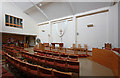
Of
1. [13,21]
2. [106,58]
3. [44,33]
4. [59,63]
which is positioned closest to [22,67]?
[59,63]

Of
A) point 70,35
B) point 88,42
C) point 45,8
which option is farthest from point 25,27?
point 88,42

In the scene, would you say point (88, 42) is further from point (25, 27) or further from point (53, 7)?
point (25, 27)

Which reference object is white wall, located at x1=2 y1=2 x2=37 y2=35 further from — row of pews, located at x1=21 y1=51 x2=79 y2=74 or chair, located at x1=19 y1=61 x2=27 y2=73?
chair, located at x1=19 y1=61 x2=27 y2=73

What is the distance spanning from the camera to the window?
7.73 m

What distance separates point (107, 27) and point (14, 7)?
36.8 feet

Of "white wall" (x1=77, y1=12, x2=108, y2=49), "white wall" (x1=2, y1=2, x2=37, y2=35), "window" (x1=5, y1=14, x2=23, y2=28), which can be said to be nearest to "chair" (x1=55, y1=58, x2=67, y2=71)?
"white wall" (x1=77, y1=12, x2=108, y2=49)

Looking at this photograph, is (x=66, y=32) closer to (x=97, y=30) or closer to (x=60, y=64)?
(x=97, y=30)

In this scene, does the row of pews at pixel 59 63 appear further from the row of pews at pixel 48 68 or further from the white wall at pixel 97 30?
the white wall at pixel 97 30

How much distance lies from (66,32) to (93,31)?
3174 millimetres

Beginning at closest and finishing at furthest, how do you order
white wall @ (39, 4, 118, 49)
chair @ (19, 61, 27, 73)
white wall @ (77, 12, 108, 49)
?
chair @ (19, 61, 27, 73)
white wall @ (39, 4, 118, 49)
white wall @ (77, 12, 108, 49)

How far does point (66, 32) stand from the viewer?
26.7 feet

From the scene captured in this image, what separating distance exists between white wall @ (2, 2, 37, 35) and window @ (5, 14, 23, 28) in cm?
38

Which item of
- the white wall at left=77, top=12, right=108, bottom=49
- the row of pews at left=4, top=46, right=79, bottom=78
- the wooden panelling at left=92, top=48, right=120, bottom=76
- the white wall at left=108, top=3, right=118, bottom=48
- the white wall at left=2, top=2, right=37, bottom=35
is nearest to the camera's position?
the row of pews at left=4, top=46, right=79, bottom=78

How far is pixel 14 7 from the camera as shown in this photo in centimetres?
831
